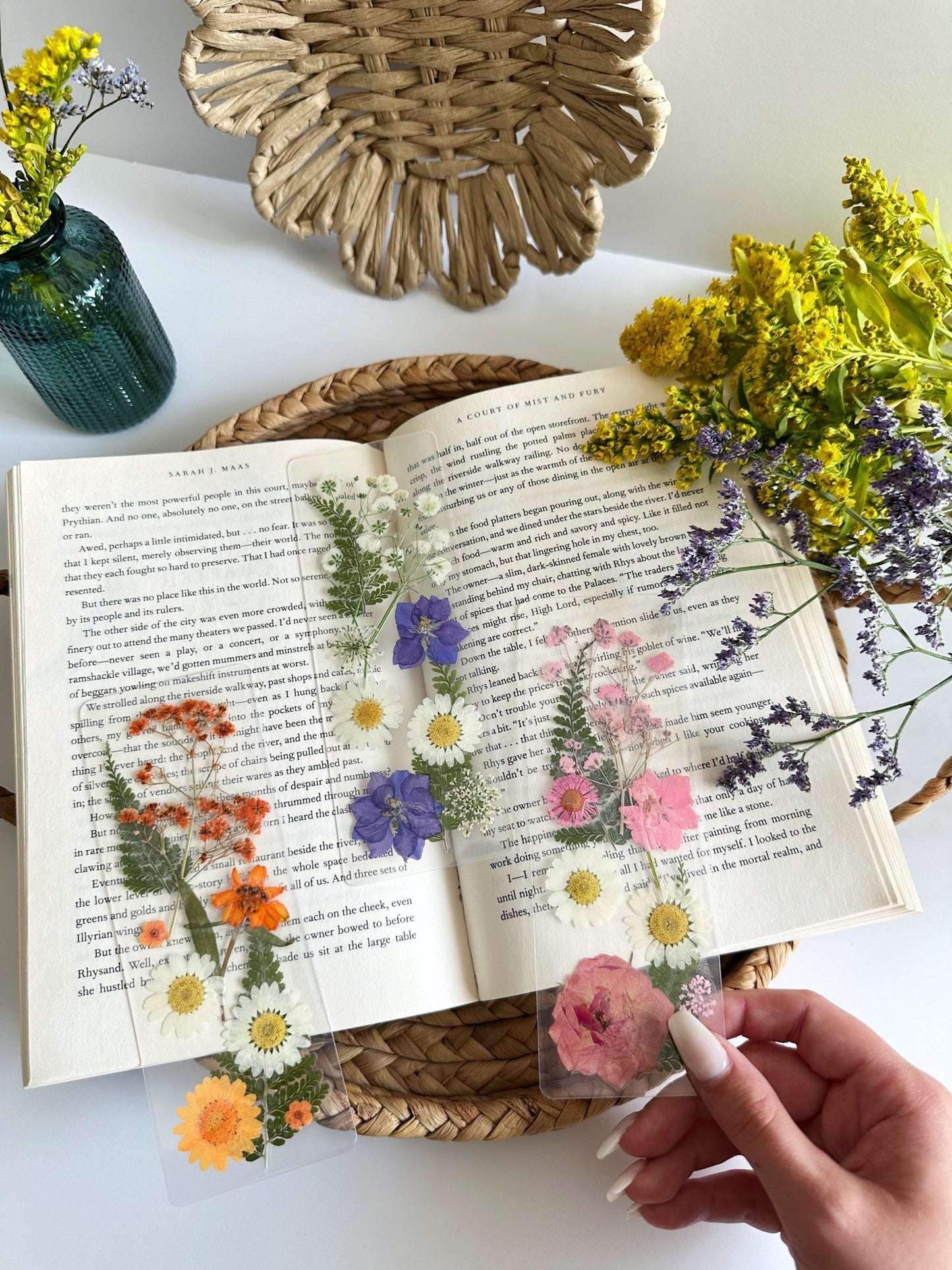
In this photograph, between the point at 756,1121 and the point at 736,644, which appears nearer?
the point at 756,1121

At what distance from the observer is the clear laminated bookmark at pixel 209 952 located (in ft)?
1.98

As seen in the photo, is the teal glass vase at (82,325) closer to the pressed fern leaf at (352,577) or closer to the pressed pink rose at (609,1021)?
the pressed fern leaf at (352,577)

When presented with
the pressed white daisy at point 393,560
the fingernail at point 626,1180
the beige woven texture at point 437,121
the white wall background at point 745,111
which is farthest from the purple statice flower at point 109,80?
the fingernail at point 626,1180

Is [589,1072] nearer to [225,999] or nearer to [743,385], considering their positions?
[225,999]

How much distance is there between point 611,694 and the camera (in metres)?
0.66

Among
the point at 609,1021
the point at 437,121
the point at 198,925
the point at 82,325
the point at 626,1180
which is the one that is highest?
the point at 437,121

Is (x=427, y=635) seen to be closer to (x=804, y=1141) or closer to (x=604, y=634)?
(x=604, y=634)

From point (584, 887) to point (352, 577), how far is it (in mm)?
280

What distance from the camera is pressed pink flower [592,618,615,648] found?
2.21 ft

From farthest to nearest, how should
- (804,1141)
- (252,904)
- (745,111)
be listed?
1. (745,111)
2. (252,904)
3. (804,1141)

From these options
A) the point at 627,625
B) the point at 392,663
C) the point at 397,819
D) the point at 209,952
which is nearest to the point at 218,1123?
the point at 209,952

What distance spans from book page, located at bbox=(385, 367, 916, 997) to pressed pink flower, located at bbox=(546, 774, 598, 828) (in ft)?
0.04

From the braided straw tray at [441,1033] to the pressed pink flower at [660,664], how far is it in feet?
0.44

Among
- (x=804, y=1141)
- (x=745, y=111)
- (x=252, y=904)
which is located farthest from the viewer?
(x=745, y=111)
